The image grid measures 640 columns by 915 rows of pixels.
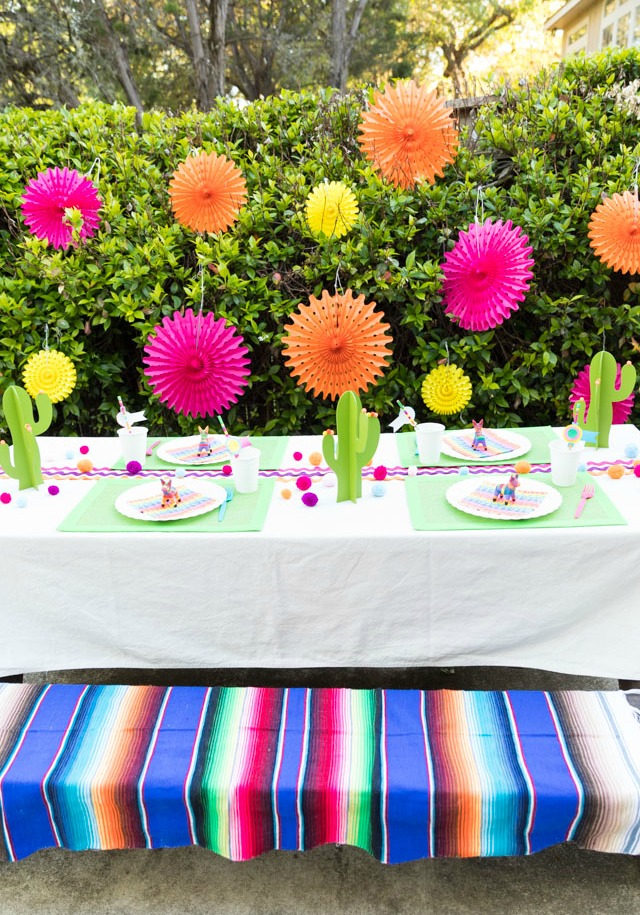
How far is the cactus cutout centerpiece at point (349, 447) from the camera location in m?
1.75

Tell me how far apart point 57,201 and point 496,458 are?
1455 mm

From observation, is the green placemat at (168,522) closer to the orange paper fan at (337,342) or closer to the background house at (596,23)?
the orange paper fan at (337,342)

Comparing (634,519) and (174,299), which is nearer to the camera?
(634,519)

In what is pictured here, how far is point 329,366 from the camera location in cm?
188

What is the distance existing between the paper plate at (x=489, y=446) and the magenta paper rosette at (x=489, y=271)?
13.1 inches

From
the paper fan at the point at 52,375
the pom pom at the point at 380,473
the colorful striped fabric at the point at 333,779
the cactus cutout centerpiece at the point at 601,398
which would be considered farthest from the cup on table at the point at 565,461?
the paper fan at the point at 52,375

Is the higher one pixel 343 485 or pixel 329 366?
pixel 329 366

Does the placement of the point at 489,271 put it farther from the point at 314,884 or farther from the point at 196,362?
the point at 314,884

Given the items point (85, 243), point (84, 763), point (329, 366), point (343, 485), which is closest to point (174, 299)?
point (85, 243)

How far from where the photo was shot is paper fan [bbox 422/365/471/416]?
245 centimetres

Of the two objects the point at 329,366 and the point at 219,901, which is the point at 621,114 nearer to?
the point at 329,366

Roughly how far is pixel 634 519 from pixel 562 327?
1.44 meters

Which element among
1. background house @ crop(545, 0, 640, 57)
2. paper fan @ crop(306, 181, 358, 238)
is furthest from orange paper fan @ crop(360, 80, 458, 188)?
background house @ crop(545, 0, 640, 57)

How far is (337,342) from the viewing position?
184 centimetres
